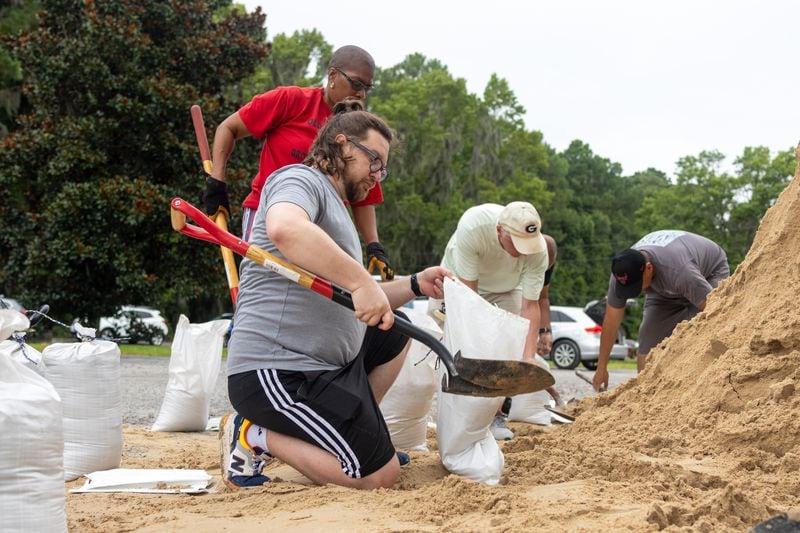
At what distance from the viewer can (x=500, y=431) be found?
193 inches

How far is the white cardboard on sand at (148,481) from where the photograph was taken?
133 inches

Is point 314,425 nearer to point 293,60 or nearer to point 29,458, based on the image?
point 29,458

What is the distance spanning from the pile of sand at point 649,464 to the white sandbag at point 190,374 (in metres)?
0.89

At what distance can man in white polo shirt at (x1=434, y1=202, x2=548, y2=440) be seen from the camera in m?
4.93

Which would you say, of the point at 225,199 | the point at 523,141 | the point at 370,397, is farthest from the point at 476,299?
the point at 523,141

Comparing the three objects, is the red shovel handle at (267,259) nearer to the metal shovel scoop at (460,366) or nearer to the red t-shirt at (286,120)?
the metal shovel scoop at (460,366)

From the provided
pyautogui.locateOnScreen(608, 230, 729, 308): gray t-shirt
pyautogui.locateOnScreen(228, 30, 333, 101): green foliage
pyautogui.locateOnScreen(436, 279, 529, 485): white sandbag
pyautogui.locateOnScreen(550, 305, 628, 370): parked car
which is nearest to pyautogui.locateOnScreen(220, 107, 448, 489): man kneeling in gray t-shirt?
pyautogui.locateOnScreen(436, 279, 529, 485): white sandbag

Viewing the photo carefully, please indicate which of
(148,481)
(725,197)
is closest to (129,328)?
(148,481)

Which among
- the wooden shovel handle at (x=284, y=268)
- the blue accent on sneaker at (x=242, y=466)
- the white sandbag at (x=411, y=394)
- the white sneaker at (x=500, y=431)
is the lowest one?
the white sneaker at (x=500, y=431)

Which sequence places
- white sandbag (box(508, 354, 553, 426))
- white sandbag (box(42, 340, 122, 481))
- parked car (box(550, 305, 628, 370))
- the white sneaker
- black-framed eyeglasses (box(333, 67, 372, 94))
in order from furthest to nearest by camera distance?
1. parked car (box(550, 305, 628, 370))
2. white sandbag (box(508, 354, 553, 426))
3. the white sneaker
4. black-framed eyeglasses (box(333, 67, 372, 94))
5. white sandbag (box(42, 340, 122, 481))

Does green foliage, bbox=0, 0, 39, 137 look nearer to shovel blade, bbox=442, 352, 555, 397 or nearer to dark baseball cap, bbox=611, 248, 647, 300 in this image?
dark baseball cap, bbox=611, 248, 647, 300

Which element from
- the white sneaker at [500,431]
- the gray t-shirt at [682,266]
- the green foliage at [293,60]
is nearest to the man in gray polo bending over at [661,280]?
the gray t-shirt at [682,266]

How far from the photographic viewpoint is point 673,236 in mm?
5730

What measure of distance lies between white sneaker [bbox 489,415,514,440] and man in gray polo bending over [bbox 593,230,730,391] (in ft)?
3.35
